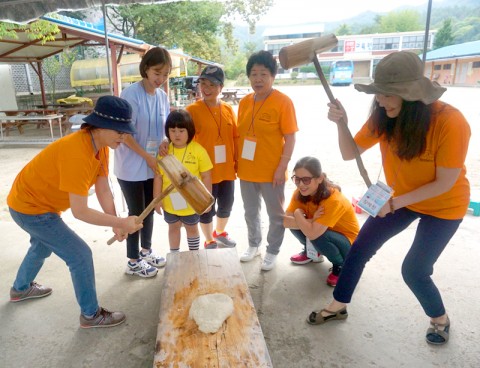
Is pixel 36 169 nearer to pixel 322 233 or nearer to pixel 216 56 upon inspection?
pixel 322 233

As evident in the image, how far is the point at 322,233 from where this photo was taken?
8.30 feet

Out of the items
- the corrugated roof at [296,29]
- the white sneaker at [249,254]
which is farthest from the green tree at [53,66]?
the corrugated roof at [296,29]

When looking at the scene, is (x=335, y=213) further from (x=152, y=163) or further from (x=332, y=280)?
(x=152, y=163)

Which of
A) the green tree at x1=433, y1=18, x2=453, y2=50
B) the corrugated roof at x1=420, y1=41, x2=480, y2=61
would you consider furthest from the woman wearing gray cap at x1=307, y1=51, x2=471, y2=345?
the green tree at x1=433, y1=18, x2=453, y2=50

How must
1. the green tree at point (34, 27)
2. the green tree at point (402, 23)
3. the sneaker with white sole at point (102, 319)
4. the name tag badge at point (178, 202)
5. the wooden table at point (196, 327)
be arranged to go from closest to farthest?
the wooden table at point (196, 327) → the sneaker with white sole at point (102, 319) → the name tag badge at point (178, 202) → the green tree at point (34, 27) → the green tree at point (402, 23)

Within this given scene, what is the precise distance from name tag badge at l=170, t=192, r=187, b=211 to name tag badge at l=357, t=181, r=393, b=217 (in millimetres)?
1306

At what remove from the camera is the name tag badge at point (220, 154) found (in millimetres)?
2875

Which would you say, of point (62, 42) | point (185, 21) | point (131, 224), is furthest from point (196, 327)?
point (185, 21)

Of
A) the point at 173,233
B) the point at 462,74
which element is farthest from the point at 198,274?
the point at 462,74

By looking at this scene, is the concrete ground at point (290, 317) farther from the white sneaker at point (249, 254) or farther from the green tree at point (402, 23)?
the green tree at point (402, 23)

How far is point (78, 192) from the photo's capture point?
177 cm

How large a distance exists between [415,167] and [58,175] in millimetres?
1962

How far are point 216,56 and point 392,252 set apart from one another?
78.4 ft

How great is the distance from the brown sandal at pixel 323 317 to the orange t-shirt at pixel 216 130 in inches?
52.1
